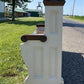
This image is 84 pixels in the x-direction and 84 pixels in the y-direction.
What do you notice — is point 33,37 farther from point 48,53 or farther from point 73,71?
point 73,71

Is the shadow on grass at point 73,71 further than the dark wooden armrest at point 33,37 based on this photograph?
Yes

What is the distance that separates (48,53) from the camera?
3.12 metres

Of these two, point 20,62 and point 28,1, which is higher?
point 28,1

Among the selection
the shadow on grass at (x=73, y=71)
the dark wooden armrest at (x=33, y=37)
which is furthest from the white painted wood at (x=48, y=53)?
the shadow on grass at (x=73, y=71)

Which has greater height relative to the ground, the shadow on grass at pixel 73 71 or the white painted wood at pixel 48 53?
the white painted wood at pixel 48 53

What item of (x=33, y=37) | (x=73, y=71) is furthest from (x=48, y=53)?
(x=73, y=71)

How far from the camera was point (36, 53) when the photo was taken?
10.3 ft

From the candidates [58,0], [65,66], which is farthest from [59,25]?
[65,66]

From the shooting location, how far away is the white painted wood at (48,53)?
304 centimetres

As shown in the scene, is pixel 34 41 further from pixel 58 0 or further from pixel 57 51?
pixel 58 0

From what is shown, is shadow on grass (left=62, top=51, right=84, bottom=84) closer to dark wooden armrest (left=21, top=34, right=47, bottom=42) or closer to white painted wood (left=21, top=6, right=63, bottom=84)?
white painted wood (left=21, top=6, right=63, bottom=84)

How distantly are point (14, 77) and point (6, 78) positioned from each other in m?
0.18

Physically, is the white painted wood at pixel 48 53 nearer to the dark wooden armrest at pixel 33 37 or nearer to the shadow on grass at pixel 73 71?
the dark wooden armrest at pixel 33 37

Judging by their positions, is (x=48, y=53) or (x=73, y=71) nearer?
(x=48, y=53)
